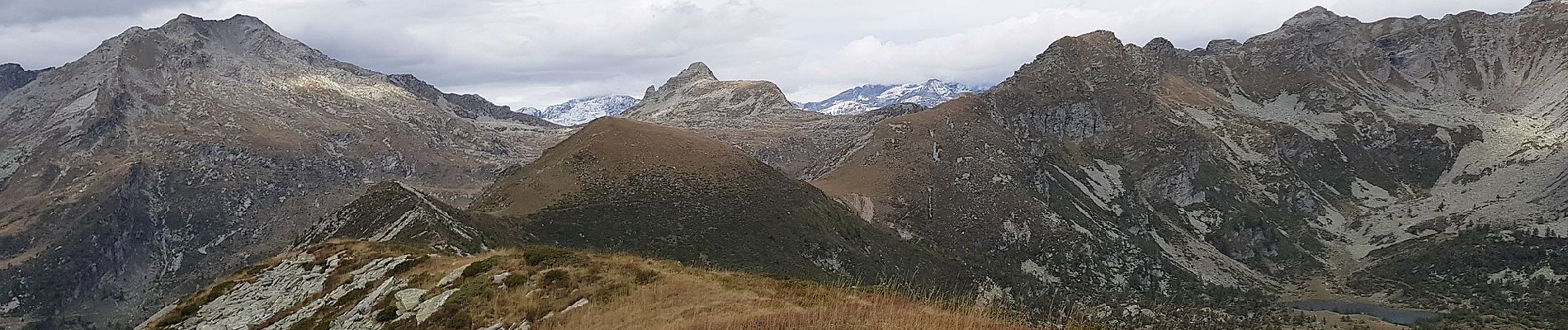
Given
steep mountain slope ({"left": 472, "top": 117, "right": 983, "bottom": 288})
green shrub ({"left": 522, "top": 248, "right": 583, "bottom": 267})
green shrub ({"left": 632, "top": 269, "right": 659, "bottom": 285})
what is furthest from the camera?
steep mountain slope ({"left": 472, "top": 117, "right": 983, "bottom": 288})

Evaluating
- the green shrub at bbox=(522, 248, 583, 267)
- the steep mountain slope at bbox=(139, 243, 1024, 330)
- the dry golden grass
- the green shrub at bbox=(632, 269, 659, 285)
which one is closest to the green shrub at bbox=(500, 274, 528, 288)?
the steep mountain slope at bbox=(139, 243, 1024, 330)

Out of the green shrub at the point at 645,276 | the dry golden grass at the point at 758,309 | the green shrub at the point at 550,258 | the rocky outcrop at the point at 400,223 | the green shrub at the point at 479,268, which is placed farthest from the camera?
the rocky outcrop at the point at 400,223

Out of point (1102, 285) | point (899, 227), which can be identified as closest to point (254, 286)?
point (899, 227)

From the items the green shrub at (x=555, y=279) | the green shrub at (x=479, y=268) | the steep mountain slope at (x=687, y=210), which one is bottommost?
the steep mountain slope at (x=687, y=210)

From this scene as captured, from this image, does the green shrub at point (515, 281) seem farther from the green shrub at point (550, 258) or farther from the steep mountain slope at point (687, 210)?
the steep mountain slope at point (687, 210)

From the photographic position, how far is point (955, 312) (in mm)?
20641

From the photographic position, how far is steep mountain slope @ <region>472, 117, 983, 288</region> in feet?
368

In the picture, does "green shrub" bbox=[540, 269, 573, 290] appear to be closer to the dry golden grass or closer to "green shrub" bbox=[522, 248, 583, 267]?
"green shrub" bbox=[522, 248, 583, 267]

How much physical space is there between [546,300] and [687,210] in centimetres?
10002

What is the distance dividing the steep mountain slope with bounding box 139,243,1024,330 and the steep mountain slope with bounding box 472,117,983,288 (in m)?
62.7

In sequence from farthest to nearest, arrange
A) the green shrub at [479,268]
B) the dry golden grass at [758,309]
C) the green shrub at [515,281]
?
1. the green shrub at [479,268]
2. the green shrub at [515,281]
3. the dry golden grass at [758,309]

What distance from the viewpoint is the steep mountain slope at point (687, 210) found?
368 feet

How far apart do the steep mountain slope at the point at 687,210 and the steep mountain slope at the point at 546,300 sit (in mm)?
62697

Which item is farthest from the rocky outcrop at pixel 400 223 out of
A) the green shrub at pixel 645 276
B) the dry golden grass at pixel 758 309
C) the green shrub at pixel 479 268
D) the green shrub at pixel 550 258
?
the dry golden grass at pixel 758 309
